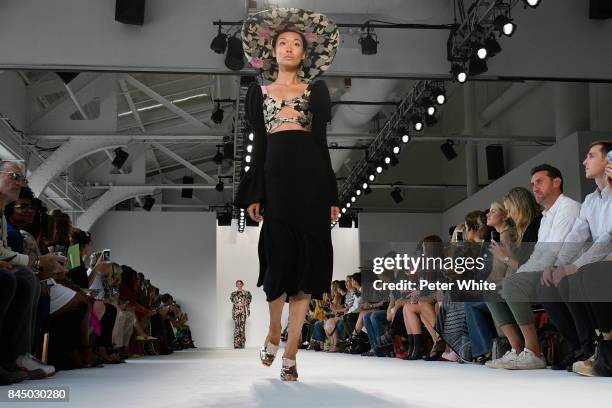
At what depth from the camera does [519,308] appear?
3793mm

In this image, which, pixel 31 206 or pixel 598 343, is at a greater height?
pixel 31 206

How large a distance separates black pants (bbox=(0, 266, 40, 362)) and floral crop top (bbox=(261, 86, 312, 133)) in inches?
41.1

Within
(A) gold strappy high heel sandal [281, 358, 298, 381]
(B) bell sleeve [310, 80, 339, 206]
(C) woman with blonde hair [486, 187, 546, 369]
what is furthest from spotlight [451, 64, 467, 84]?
(A) gold strappy high heel sandal [281, 358, 298, 381]

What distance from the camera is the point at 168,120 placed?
13922mm

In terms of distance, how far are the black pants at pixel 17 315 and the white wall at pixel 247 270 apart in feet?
45.0

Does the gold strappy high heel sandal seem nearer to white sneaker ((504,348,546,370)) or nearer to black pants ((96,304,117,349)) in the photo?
white sneaker ((504,348,546,370))

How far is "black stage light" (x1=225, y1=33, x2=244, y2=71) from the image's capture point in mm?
6387

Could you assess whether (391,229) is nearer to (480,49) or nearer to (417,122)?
(417,122)

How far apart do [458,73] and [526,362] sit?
348 cm

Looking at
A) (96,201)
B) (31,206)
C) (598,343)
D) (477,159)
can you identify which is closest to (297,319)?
A: (598,343)

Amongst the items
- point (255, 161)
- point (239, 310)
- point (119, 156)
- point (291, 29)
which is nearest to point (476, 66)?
point (291, 29)

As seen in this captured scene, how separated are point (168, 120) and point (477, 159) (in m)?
5.30

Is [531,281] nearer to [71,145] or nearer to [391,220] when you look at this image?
[71,145]

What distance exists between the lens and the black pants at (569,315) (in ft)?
10.9
